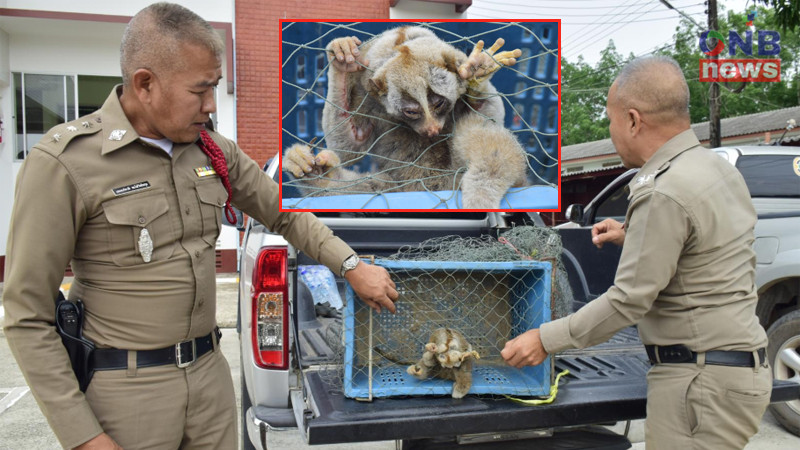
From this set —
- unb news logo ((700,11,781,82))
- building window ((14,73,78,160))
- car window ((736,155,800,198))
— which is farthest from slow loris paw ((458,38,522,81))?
unb news logo ((700,11,781,82))

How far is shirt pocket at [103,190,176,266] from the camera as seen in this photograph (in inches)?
68.1

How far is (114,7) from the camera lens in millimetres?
10008

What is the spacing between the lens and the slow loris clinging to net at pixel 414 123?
2.62 m

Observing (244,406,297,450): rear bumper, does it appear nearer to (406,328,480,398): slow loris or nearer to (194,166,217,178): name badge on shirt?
(406,328,480,398): slow loris

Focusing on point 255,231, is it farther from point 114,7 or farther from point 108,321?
point 114,7

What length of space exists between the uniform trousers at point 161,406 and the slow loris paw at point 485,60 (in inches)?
63.0

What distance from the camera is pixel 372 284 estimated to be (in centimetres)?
226

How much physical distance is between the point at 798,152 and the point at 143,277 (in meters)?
5.27

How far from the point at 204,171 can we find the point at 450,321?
1.23m

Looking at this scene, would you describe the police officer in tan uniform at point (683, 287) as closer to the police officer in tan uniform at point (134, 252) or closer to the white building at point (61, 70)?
the police officer in tan uniform at point (134, 252)

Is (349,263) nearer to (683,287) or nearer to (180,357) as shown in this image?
(180,357)

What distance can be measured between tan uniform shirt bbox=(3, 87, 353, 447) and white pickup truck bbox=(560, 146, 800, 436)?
11.2 ft

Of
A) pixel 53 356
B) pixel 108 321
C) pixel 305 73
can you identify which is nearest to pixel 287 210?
pixel 305 73

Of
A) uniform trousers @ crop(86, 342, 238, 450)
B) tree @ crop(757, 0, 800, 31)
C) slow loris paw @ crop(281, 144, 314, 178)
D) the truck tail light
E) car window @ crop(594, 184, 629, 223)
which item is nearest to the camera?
uniform trousers @ crop(86, 342, 238, 450)
